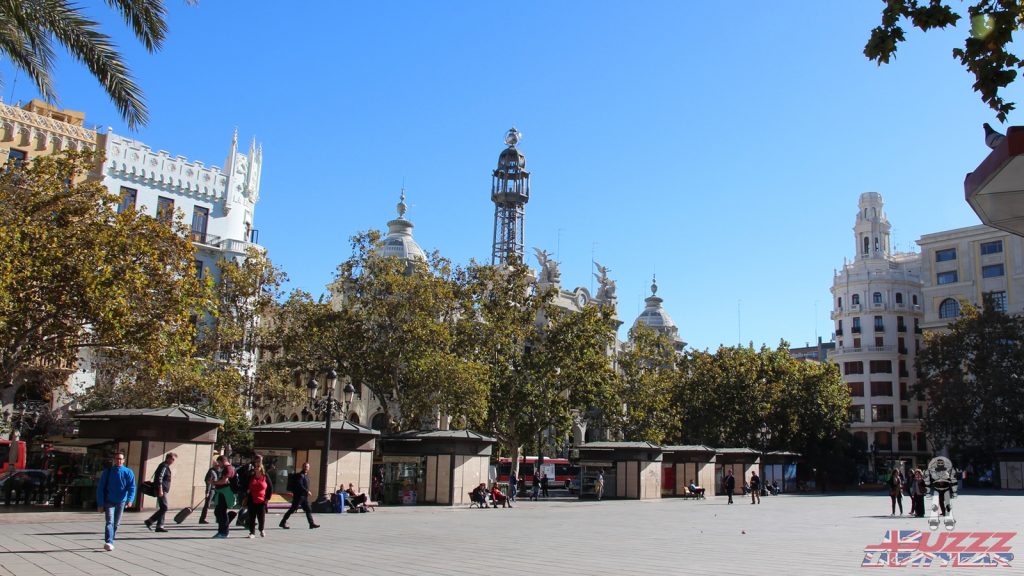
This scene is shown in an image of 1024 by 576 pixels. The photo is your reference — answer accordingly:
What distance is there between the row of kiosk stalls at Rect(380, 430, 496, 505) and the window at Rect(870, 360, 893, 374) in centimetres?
6812

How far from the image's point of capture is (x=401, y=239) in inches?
2657

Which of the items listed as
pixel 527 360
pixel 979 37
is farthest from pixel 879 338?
pixel 979 37

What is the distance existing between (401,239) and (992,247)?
2086 inches

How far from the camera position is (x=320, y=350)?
133ft

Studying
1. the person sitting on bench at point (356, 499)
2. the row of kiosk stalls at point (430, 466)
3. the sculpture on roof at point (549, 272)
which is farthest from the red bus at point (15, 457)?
the sculpture on roof at point (549, 272)

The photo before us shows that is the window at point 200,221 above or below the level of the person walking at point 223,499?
above

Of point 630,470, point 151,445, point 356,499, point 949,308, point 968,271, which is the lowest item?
point 356,499

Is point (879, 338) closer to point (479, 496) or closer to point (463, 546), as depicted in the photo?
point (479, 496)

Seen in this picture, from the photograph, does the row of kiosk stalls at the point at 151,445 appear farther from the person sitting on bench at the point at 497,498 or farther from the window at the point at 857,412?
the window at the point at 857,412

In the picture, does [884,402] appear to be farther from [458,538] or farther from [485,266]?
[458,538]

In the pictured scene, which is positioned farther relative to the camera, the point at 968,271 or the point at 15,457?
the point at 968,271

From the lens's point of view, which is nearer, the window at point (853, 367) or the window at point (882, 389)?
the window at point (882, 389)

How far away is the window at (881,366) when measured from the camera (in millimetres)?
88188

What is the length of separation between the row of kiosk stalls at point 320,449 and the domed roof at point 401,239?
37349 mm
